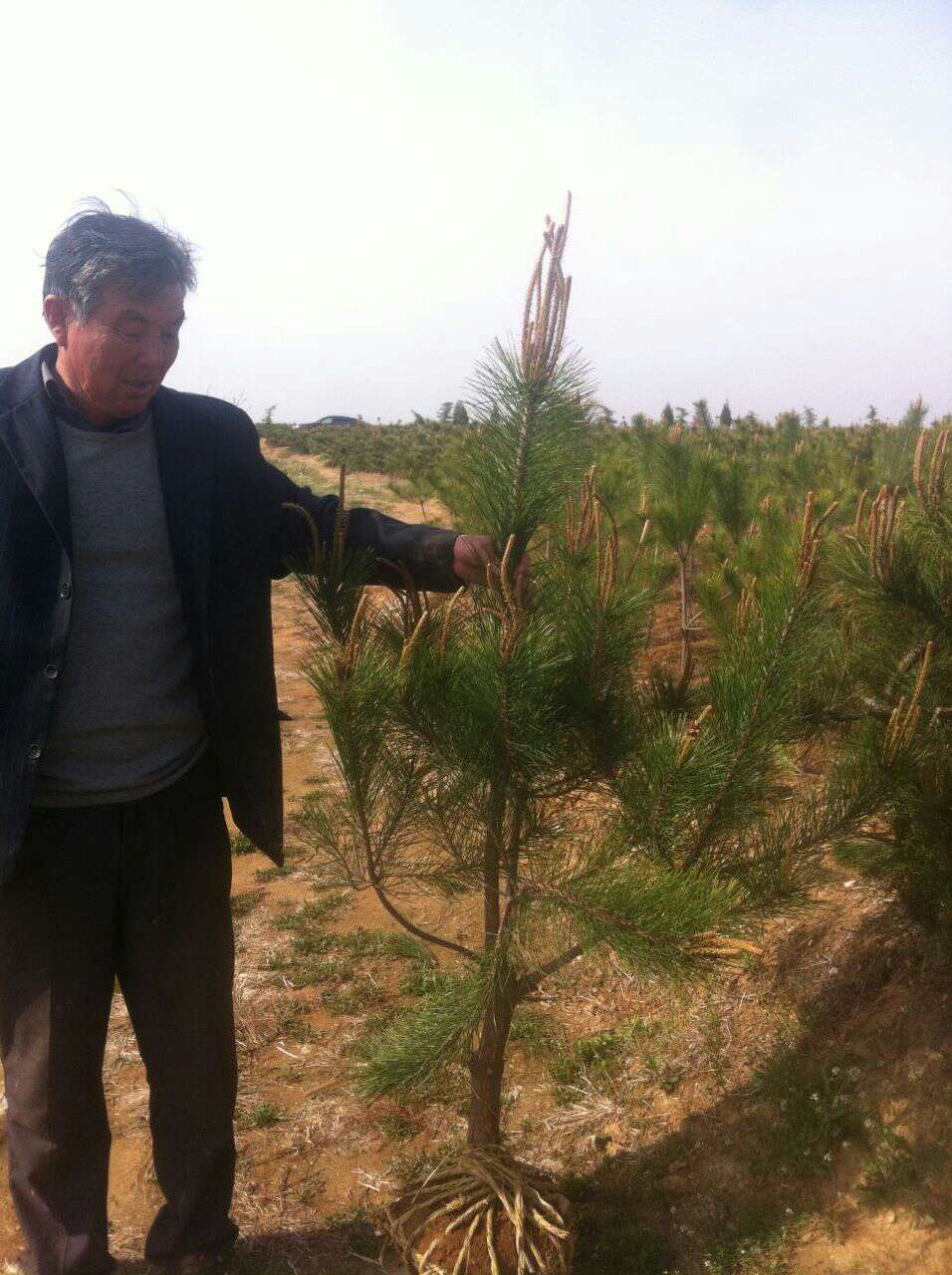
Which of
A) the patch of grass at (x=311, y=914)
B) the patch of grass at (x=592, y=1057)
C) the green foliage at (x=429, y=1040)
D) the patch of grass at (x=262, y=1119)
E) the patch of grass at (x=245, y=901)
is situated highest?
the green foliage at (x=429, y=1040)

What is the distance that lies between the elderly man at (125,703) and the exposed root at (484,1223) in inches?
17.6

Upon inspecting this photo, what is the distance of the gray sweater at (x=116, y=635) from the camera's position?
77.4 inches

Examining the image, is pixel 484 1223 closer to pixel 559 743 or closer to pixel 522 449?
pixel 559 743

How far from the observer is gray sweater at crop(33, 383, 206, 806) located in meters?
1.96

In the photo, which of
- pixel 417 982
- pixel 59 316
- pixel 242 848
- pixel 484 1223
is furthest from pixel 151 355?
pixel 242 848

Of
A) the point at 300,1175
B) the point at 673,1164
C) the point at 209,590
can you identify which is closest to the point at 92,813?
the point at 209,590

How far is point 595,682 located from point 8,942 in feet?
3.92

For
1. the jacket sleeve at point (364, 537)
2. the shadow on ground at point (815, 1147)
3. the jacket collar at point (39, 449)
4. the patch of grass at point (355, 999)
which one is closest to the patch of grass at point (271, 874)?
the patch of grass at point (355, 999)

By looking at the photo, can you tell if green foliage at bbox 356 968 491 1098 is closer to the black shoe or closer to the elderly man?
the elderly man

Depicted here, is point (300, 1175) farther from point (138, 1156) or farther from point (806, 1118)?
point (806, 1118)

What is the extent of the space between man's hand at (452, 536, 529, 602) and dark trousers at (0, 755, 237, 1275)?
0.68 meters

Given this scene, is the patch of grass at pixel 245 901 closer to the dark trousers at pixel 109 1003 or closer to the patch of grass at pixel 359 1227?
the patch of grass at pixel 359 1227

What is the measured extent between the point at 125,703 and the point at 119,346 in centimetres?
64

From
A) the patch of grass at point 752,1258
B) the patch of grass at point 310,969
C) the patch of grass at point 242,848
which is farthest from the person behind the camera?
the patch of grass at point 242,848
